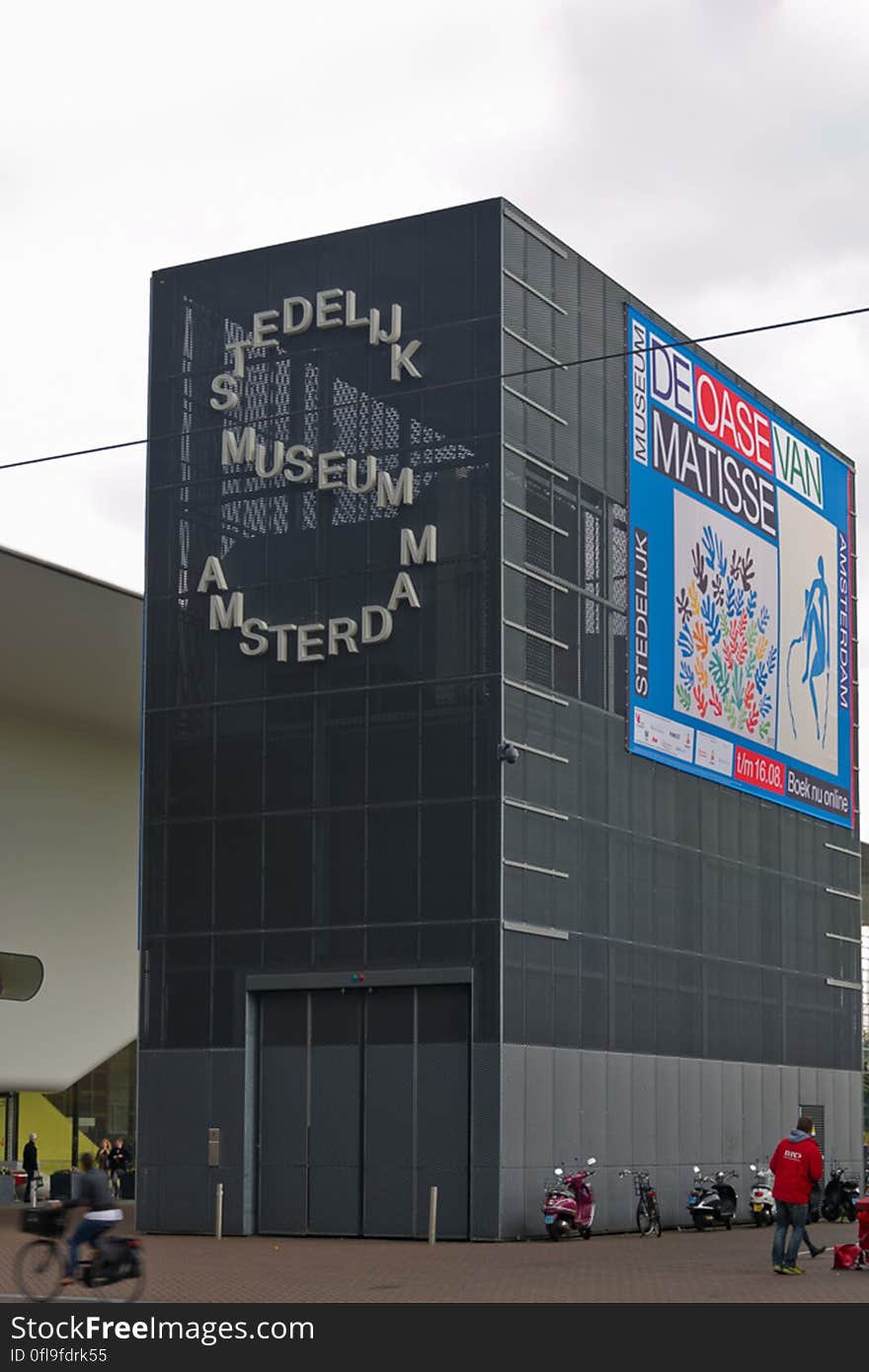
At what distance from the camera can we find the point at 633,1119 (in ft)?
119

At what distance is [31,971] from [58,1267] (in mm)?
27998

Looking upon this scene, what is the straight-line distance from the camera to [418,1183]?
1282 inches

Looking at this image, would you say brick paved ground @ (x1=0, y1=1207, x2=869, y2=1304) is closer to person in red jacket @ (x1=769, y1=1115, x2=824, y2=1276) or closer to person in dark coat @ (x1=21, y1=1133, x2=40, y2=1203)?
person in red jacket @ (x1=769, y1=1115, x2=824, y2=1276)

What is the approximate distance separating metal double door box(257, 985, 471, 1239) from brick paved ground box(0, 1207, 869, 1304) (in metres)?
0.68

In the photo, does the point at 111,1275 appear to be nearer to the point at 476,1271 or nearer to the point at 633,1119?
the point at 476,1271

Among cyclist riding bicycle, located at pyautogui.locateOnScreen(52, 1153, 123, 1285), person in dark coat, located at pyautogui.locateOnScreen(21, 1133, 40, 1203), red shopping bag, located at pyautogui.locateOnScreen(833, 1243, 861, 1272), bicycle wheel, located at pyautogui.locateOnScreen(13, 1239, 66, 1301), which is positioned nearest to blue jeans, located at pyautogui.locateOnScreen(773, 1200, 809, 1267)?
red shopping bag, located at pyautogui.locateOnScreen(833, 1243, 861, 1272)

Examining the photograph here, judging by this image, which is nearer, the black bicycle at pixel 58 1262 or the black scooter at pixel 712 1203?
the black bicycle at pixel 58 1262

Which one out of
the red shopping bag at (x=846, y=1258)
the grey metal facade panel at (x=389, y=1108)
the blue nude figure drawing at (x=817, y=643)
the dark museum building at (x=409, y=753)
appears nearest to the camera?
the red shopping bag at (x=846, y=1258)

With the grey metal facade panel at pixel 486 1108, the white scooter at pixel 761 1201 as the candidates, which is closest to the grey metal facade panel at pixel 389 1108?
the grey metal facade panel at pixel 486 1108

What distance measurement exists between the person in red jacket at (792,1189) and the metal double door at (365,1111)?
25.5ft

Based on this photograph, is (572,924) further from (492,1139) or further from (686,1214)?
(686,1214)

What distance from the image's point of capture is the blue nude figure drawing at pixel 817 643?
146 ft

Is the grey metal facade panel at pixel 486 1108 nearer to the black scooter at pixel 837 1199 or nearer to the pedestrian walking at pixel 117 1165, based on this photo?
the black scooter at pixel 837 1199
